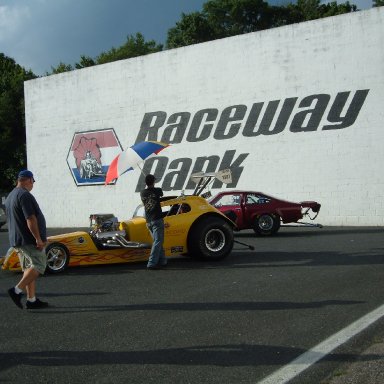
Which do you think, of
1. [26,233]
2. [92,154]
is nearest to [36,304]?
[26,233]

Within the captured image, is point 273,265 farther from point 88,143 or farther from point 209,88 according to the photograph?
point 88,143

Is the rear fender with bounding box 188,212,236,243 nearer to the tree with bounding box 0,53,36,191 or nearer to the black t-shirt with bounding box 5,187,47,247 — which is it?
the black t-shirt with bounding box 5,187,47,247

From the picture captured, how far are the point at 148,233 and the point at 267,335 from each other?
17.5 ft

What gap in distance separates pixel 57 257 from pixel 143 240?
1591 mm

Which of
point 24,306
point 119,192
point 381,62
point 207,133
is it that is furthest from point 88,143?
point 24,306

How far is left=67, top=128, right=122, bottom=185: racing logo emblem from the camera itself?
83.1 feet

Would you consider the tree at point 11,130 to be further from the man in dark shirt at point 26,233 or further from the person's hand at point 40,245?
the person's hand at point 40,245

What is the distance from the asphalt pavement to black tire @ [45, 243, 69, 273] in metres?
0.35

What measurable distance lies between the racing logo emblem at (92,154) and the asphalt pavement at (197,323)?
15.4m

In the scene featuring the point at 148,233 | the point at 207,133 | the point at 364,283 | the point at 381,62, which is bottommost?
the point at 364,283

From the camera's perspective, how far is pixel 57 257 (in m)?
10.0

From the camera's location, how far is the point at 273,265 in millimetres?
10023

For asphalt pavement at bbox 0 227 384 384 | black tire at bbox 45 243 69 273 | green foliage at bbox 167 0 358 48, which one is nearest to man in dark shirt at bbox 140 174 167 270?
asphalt pavement at bbox 0 227 384 384

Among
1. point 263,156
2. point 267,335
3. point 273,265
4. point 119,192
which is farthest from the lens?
point 119,192
